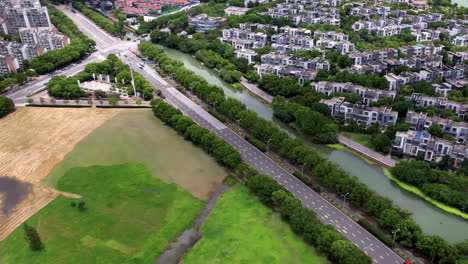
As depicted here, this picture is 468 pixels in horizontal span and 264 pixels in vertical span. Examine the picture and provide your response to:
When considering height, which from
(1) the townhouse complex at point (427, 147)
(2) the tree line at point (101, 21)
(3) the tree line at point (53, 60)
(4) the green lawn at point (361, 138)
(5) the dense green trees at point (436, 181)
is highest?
(2) the tree line at point (101, 21)

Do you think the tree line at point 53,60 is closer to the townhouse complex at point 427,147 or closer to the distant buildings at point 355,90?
the distant buildings at point 355,90

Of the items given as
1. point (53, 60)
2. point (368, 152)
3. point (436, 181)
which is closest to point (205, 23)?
point (53, 60)

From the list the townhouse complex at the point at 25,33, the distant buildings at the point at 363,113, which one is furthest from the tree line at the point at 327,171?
the townhouse complex at the point at 25,33

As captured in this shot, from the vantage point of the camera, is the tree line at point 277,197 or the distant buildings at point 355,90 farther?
the distant buildings at point 355,90

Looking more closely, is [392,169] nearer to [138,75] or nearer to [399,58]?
[399,58]

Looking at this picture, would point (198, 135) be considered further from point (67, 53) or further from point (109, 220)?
point (67, 53)

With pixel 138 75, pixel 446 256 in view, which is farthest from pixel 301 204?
pixel 138 75
